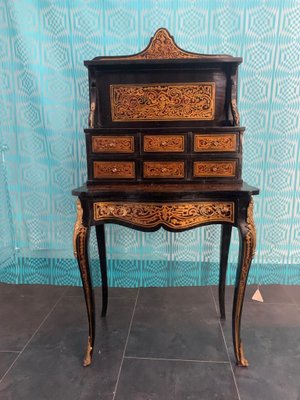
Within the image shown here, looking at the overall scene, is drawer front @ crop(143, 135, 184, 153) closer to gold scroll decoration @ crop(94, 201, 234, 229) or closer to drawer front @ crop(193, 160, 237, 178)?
drawer front @ crop(193, 160, 237, 178)

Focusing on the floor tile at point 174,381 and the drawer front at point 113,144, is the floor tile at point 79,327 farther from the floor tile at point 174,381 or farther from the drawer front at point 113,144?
the drawer front at point 113,144

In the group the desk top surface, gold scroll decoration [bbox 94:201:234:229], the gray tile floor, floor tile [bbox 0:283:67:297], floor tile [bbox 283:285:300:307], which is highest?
the desk top surface

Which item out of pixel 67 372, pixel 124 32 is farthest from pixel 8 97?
pixel 67 372

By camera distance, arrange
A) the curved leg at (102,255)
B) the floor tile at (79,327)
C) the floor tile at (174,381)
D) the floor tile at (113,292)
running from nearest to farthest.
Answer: the floor tile at (174,381)
the floor tile at (79,327)
the curved leg at (102,255)
the floor tile at (113,292)

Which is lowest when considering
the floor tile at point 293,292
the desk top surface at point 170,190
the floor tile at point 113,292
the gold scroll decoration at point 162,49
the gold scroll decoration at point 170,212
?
the floor tile at point 113,292

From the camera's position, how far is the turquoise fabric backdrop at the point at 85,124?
1.90 metres

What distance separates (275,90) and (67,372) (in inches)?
79.3

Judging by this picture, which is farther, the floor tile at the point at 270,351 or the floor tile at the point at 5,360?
the floor tile at the point at 5,360

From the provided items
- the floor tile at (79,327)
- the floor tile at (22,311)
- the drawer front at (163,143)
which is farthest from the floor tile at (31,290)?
the drawer front at (163,143)

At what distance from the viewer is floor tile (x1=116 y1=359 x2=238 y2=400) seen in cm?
130

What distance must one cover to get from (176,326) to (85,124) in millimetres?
1419

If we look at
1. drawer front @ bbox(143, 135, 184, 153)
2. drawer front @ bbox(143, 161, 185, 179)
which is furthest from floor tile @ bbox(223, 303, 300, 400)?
drawer front @ bbox(143, 135, 184, 153)

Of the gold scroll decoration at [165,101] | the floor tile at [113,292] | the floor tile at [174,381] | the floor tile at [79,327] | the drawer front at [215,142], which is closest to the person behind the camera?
the floor tile at [174,381]

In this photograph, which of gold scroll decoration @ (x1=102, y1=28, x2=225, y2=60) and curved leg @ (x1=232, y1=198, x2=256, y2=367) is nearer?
curved leg @ (x1=232, y1=198, x2=256, y2=367)
